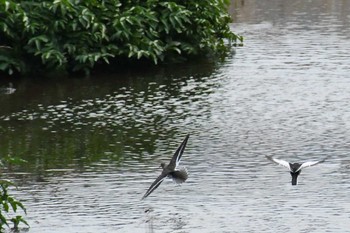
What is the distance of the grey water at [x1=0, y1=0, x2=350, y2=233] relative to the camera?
34.1 feet

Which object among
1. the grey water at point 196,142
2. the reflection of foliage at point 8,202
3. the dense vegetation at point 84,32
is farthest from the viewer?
the dense vegetation at point 84,32

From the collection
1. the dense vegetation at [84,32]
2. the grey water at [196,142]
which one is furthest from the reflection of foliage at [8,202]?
the dense vegetation at [84,32]

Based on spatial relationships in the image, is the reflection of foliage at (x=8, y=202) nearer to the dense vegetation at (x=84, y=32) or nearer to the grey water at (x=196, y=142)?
the grey water at (x=196, y=142)

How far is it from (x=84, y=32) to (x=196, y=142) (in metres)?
4.12

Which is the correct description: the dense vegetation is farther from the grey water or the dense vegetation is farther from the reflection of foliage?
the reflection of foliage

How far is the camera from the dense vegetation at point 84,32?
16.6 metres

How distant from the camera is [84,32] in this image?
16.8 metres

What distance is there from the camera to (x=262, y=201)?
1076 centimetres

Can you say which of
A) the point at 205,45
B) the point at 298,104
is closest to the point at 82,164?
the point at 298,104

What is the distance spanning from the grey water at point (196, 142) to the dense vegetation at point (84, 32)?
368mm

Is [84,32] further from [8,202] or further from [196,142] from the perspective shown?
[8,202]

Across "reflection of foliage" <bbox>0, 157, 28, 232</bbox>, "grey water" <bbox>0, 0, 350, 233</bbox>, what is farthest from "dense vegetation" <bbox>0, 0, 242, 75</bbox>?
"reflection of foliage" <bbox>0, 157, 28, 232</bbox>

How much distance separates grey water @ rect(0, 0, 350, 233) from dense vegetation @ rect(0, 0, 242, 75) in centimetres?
37

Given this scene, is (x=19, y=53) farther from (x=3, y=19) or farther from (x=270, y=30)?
(x=270, y=30)
